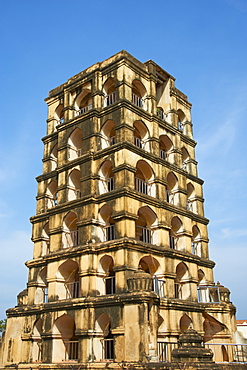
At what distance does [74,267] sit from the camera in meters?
24.6

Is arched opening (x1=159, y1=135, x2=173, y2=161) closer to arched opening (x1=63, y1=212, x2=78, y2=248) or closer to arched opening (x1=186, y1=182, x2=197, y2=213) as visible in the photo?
arched opening (x1=186, y1=182, x2=197, y2=213)

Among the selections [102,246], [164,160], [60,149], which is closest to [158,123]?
[164,160]

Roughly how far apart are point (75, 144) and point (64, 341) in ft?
39.5

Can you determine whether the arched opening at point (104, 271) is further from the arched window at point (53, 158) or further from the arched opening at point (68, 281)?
the arched window at point (53, 158)

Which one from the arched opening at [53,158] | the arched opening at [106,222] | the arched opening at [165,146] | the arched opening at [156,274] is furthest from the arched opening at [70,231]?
the arched opening at [165,146]

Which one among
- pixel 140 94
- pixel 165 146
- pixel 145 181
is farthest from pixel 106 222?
pixel 140 94

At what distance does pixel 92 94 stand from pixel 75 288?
12029 millimetres

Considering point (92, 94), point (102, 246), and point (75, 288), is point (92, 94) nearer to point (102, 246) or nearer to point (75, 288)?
point (102, 246)

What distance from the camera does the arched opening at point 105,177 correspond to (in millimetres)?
24703

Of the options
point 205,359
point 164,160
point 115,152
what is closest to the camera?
point 205,359

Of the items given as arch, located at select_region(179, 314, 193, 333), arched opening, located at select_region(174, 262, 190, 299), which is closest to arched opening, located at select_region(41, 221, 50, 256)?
arched opening, located at select_region(174, 262, 190, 299)

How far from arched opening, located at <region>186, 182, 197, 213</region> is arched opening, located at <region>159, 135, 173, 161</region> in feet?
9.10

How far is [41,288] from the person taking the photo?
2628 cm

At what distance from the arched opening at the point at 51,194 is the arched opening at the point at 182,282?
9326mm
